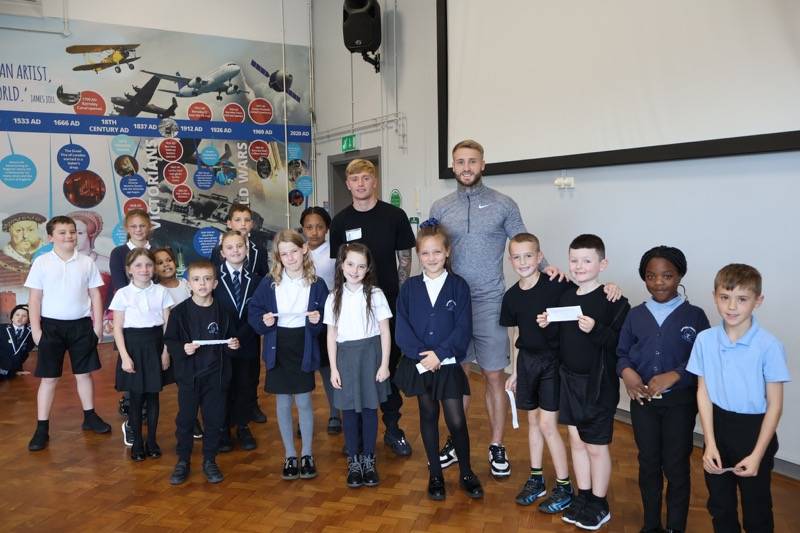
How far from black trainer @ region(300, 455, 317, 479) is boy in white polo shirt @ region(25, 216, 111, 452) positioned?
159 centimetres

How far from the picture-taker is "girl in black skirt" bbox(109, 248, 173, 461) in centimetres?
335

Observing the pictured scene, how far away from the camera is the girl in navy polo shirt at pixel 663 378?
7.48 feet

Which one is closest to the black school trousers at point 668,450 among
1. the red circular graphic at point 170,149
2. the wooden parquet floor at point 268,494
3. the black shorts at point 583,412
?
the black shorts at point 583,412

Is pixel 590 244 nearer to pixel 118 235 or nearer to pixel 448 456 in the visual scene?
pixel 448 456

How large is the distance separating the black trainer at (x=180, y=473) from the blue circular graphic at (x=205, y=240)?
4123mm

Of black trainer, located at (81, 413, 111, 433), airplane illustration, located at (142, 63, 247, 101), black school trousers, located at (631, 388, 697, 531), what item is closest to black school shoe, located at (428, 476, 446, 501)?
black school trousers, located at (631, 388, 697, 531)

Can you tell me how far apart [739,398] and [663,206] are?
1.79 metres

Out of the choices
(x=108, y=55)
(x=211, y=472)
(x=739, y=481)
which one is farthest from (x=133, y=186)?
(x=739, y=481)

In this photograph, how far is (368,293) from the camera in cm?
296

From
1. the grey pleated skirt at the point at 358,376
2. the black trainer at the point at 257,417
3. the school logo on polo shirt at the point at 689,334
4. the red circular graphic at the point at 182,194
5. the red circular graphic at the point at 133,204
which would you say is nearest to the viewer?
the school logo on polo shirt at the point at 689,334

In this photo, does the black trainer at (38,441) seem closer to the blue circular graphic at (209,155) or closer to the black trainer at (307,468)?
the black trainer at (307,468)

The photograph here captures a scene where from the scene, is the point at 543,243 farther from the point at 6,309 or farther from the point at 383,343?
the point at 6,309

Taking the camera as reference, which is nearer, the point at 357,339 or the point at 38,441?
the point at 357,339

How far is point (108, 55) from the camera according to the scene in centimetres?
637
